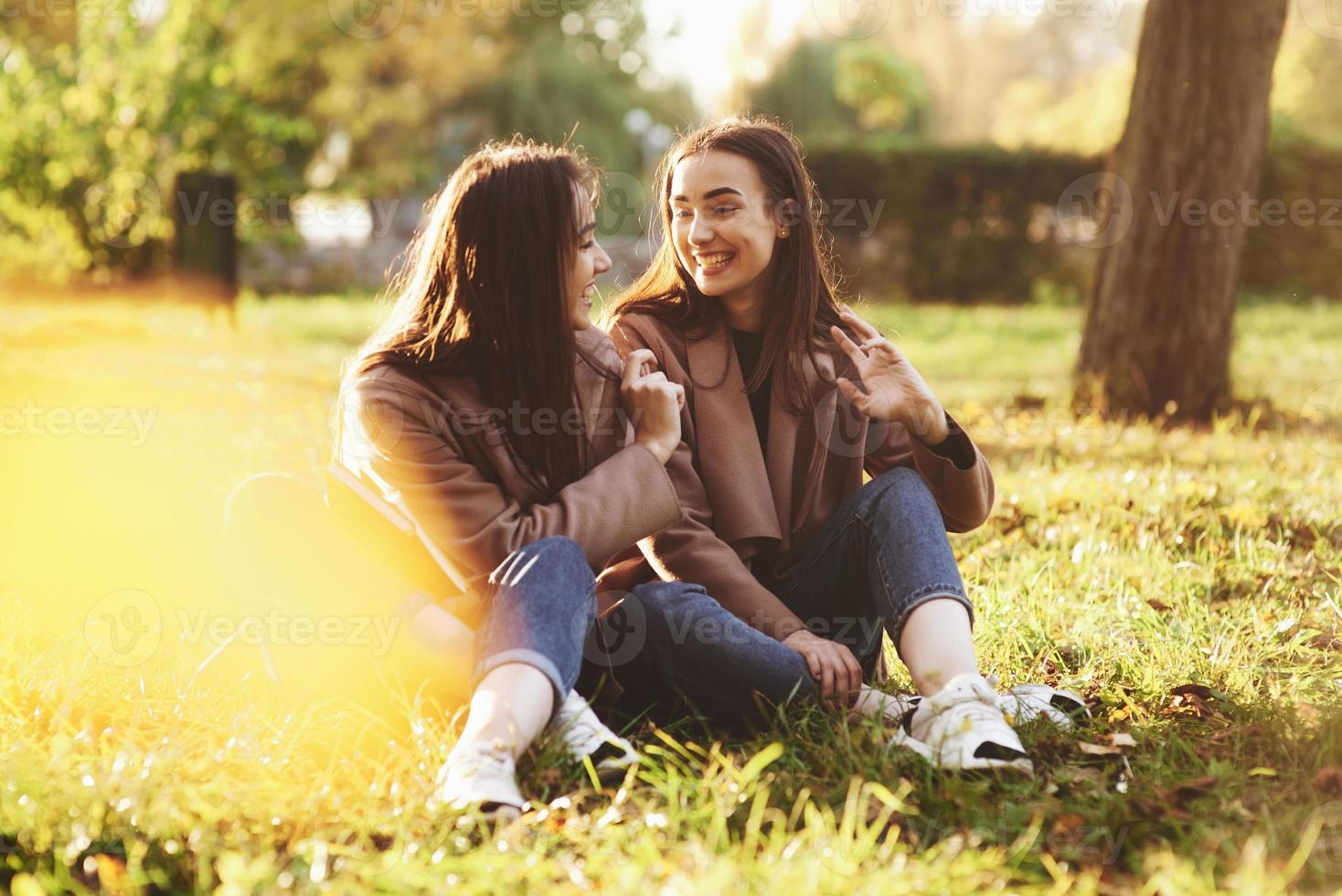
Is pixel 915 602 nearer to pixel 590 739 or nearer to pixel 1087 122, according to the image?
pixel 590 739

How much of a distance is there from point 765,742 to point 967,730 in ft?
1.37

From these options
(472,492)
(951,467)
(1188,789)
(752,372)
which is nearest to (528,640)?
(472,492)

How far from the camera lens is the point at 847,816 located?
2002 millimetres

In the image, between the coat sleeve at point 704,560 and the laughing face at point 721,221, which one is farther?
the laughing face at point 721,221

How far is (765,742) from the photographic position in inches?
100

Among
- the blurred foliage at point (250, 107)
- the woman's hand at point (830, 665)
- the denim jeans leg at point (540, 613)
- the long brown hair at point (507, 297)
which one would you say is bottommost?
the woman's hand at point (830, 665)

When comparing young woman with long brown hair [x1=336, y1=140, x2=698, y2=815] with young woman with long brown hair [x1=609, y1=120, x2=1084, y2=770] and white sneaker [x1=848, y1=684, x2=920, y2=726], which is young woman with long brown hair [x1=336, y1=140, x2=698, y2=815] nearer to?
young woman with long brown hair [x1=609, y1=120, x2=1084, y2=770]

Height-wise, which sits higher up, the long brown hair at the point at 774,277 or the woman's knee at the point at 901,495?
the long brown hair at the point at 774,277

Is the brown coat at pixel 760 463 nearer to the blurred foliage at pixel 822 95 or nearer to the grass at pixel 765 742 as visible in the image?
the grass at pixel 765 742

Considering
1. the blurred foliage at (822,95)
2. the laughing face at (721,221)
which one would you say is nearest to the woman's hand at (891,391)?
the laughing face at (721,221)

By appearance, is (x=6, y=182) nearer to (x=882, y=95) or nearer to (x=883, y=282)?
(x=883, y=282)

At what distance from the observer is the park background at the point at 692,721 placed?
2.09m

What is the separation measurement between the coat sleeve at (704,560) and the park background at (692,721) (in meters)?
0.26

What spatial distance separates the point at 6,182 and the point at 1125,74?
14840 millimetres
